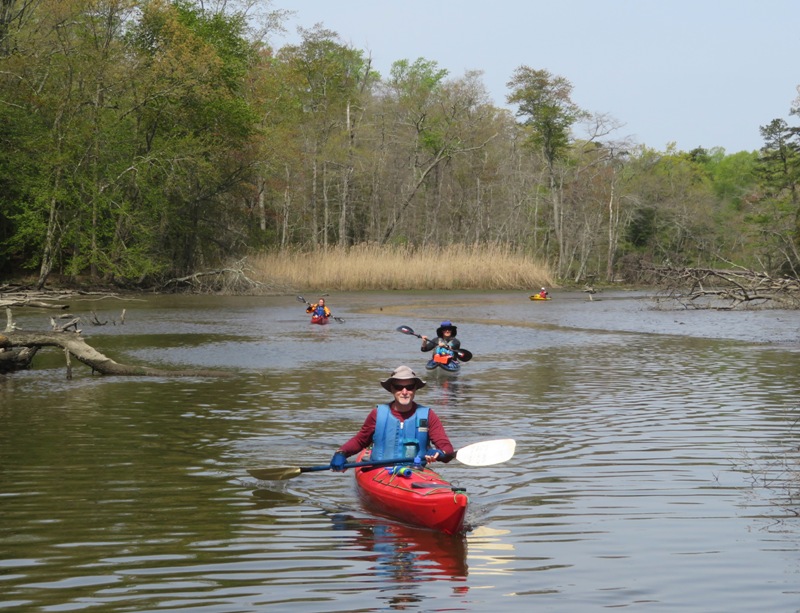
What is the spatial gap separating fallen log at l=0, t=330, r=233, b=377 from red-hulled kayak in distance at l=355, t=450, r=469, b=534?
9.87 metres

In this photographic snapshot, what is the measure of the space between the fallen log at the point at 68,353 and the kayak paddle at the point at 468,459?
9.37 m

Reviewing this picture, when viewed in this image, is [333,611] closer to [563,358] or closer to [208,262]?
[563,358]

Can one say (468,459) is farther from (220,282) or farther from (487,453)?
(220,282)

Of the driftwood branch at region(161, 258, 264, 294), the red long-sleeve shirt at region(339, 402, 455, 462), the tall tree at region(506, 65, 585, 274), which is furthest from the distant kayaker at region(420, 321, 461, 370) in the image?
the tall tree at region(506, 65, 585, 274)

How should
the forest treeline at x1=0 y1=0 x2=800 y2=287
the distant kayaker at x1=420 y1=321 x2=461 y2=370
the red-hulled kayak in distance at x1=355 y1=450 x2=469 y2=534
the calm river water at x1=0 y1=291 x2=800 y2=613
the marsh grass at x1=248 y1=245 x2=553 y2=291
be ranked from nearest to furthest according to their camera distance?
the calm river water at x1=0 y1=291 x2=800 y2=613 → the red-hulled kayak in distance at x1=355 y1=450 x2=469 y2=534 → the distant kayaker at x1=420 y1=321 x2=461 y2=370 → the forest treeline at x1=0 y1=0 x2=800 y2=287 → the marsh grass at x1=248 y1=245 x2=553 y2=291

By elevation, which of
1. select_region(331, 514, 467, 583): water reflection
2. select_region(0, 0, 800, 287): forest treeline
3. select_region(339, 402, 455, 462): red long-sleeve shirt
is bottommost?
select_region(331, 514, 467, 583): water reflection

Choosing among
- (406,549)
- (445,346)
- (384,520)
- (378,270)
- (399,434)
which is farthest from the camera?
(378,270)

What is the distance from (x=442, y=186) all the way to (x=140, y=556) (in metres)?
71.7

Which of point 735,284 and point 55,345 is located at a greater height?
point 735,284

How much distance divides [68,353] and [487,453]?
10.8 metres

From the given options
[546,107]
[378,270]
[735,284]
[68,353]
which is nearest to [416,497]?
[68,353]

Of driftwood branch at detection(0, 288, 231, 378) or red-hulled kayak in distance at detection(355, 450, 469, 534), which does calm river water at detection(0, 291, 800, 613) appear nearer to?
red-hulled kayak in distance at detection(355, 450, 469, 534)

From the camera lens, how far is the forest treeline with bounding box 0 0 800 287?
43500 millimetres

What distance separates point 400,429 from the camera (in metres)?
9.55
